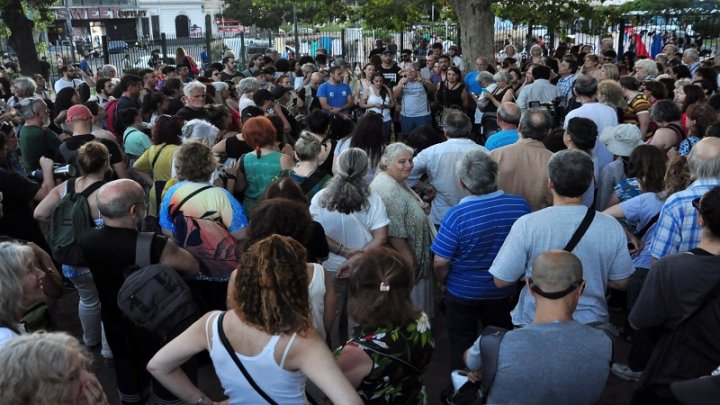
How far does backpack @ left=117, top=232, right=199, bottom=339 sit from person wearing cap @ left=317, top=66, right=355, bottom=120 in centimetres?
720

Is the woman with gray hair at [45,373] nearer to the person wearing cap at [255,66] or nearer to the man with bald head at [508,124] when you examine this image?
the man with bald head at [508,124]

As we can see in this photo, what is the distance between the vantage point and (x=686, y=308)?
307 centimetres

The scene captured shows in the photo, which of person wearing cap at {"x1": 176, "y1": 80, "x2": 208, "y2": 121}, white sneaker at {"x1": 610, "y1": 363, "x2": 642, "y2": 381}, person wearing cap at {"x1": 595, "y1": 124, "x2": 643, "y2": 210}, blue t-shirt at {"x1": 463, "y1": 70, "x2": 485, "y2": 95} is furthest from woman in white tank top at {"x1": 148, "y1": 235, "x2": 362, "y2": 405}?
blue t-shirt at {"x1": 463, "y1": 70, "x2": 485, "y2": 95}

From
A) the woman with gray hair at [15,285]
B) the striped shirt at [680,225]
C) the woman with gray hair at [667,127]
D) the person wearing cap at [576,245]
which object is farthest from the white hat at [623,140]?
the woman with gray hair at [15,285]

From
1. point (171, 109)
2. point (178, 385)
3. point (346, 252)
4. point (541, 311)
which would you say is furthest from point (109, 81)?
point (541, 311)

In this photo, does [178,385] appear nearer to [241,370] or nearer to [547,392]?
[241,370]

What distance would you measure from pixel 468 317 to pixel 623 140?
2743 millimetres

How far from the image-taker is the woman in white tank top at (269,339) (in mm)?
2576

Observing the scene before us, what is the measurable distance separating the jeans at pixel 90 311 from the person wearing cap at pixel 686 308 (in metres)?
3.61

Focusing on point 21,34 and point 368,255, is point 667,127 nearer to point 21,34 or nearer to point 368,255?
point 368,255

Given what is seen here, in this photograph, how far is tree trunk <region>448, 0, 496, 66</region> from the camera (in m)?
14.0

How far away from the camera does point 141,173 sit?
6105mm

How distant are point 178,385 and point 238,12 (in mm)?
58049

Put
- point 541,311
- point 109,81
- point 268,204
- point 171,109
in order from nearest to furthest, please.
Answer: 1. point 541,311
2. point 268,204
3. point 171,109
4. point 109,81
